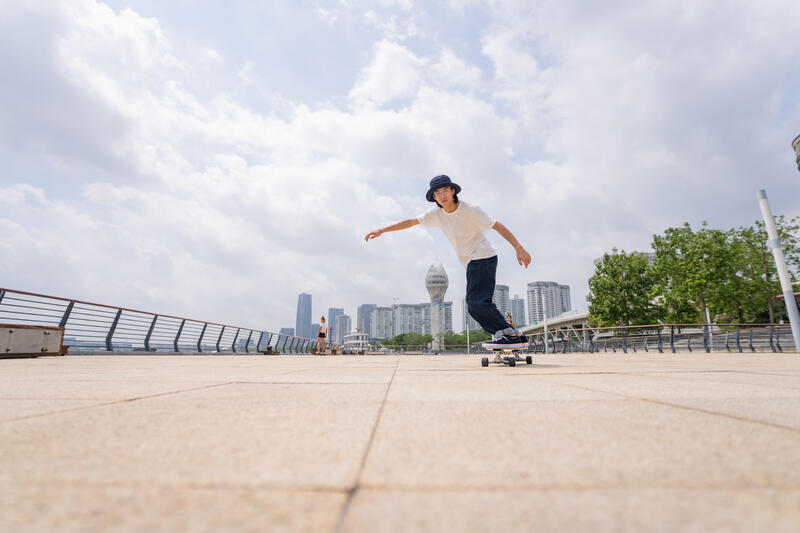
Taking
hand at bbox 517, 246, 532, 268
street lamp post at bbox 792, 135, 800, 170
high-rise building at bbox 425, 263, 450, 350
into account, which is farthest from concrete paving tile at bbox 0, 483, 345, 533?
high-rise building at bbox 425, 263, 450, 350

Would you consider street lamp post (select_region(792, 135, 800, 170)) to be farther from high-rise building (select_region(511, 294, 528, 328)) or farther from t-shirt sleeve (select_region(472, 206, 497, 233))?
high-rise building (select_region(511, 294, 528, 328))

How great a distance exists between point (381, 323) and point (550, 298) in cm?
8629

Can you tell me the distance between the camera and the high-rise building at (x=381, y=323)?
595ft

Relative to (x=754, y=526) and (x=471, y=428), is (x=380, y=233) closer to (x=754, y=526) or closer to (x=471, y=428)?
(x=471, y=428)

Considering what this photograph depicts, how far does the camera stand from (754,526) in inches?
18.8

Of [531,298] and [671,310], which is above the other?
[531,298]

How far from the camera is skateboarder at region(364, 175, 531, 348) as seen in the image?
190 inches

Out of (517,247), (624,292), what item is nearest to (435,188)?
(517,247)

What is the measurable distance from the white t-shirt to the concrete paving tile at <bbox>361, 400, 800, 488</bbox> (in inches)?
153

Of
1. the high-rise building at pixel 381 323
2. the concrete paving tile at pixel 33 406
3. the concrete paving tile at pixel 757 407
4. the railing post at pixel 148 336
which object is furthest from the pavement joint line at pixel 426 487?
the high-rise building at pixel 381 323

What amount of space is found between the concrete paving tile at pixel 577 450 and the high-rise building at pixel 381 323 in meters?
181

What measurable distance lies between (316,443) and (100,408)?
0.97 meters

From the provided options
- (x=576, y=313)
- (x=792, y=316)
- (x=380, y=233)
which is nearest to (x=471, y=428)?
(x=380, y=233)

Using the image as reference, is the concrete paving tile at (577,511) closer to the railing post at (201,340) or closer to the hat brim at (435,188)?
the hat brim at (435,188)
